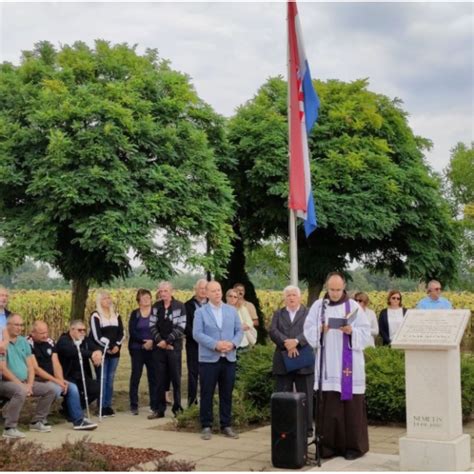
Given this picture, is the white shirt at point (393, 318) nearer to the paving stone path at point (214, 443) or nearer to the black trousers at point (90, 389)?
the paving stone path at point (214, 443)

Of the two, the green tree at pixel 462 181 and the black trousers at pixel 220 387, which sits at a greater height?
the green tree at pixel 462 181

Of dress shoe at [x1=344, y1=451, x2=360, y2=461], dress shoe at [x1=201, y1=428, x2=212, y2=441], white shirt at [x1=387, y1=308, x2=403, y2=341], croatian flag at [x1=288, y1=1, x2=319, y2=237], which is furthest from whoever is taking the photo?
white shirt at [x1=387, y1=308, x2=403, y2=341]

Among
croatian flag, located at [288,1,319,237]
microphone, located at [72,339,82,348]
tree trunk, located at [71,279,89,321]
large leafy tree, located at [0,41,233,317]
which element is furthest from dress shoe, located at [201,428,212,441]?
tree trunk, located at [71,279,89,321]

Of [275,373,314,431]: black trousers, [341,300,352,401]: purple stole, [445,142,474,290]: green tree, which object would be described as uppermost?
[445,142,474,290]: green tree

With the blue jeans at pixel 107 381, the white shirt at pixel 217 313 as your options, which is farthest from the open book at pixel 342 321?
the blue jeans at pixel 107 381

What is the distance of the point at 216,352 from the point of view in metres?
9.62

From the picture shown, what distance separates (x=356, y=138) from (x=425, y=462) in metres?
9.46

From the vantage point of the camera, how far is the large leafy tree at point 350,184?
1557cm

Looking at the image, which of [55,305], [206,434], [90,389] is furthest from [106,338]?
[55,305]

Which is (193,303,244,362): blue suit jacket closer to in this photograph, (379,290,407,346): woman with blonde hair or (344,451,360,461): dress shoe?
(344,451,360,461): dress shoe

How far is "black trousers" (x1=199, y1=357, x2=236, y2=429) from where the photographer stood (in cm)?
961

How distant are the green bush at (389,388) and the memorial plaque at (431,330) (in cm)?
271

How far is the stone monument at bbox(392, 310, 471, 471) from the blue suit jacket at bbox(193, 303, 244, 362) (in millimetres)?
2592

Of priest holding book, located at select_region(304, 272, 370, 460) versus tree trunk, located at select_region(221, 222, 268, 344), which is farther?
tree trunk, located at select_region(221, 222, 268, 344)
